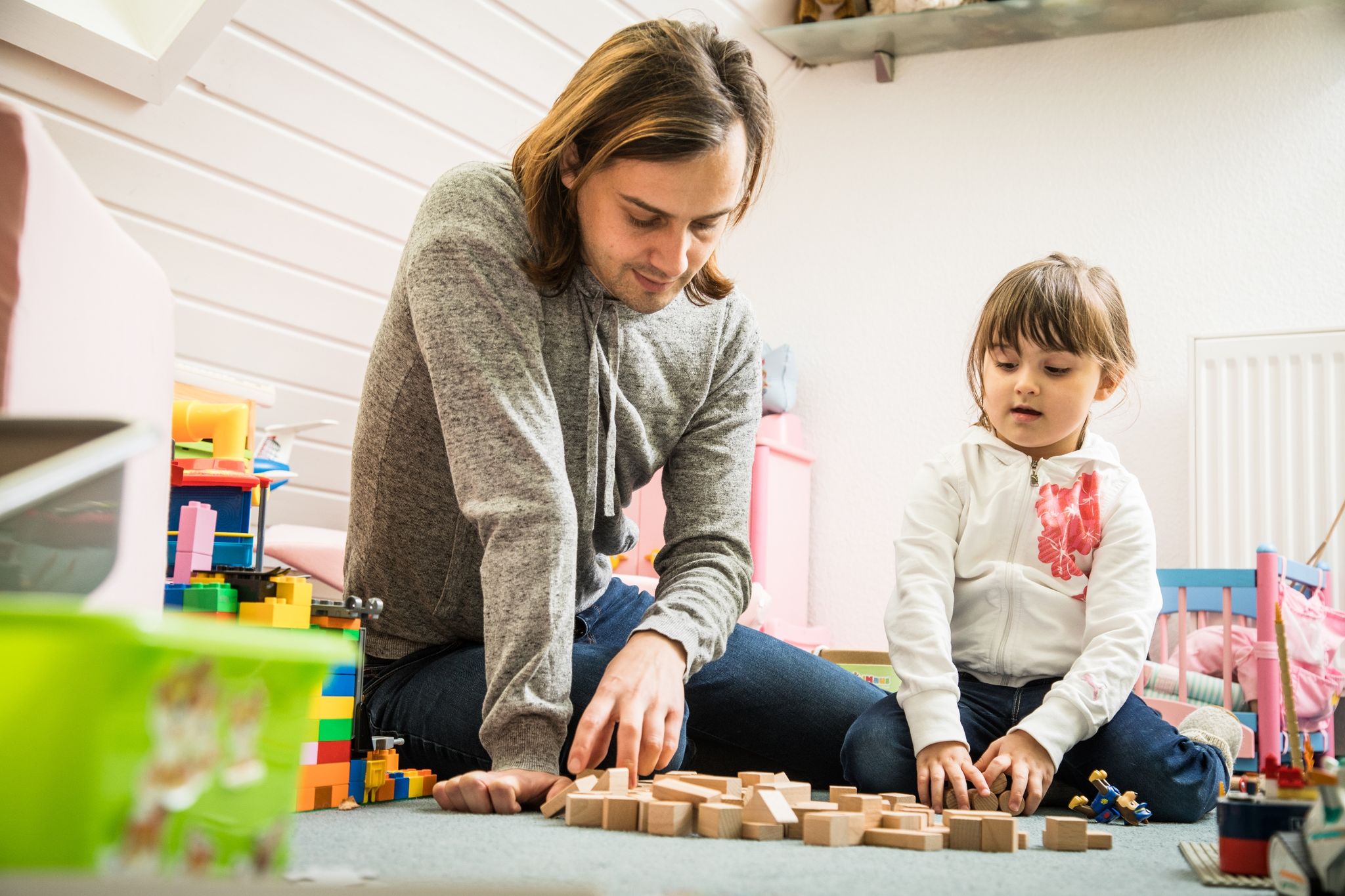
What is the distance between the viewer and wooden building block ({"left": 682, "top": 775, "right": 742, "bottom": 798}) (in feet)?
3.15

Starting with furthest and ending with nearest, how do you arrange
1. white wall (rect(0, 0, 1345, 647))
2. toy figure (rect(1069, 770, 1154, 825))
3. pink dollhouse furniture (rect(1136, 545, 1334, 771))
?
white wall (rect(0, 0, 1345, 647)) → pink dollhouse furniture (rect(1136, 545, 1334, 771)) → toy figure (rect(1069, 770, 1154, 825))

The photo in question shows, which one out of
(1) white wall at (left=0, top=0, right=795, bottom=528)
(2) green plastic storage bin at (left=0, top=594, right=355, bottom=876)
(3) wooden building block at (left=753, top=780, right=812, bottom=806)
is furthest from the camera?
(1) white wall at (left=0, top=0, right=795, bottom=528)

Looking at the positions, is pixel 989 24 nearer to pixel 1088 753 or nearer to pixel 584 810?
pixel 1088 753

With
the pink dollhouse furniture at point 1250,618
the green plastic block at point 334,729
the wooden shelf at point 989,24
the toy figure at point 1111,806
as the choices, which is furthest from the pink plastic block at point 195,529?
the wooden shelf at point 989,24

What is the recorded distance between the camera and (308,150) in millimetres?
2100

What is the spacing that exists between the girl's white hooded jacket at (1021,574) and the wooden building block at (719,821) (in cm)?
45

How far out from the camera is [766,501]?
107 inches

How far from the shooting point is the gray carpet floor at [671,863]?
63 centimetres

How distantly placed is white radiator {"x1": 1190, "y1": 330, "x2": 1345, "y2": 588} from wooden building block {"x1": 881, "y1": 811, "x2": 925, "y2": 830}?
1944 millimetres

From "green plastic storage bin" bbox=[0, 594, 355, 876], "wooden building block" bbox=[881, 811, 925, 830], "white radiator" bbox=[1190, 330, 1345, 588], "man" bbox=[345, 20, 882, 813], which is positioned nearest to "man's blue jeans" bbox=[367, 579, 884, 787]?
"man" bbox=[345, 20, 882, 813]

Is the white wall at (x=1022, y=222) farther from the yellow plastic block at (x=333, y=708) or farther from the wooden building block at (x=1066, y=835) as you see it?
the yellow plastic block at (x=333, y=708)

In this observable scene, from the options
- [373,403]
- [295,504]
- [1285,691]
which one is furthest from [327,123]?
[1285,691]

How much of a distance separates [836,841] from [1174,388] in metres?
2.20

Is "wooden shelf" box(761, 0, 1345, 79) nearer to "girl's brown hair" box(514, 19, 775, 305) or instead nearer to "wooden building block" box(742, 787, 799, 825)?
"girl's brown hair" box(514, 19, 775, 305)
